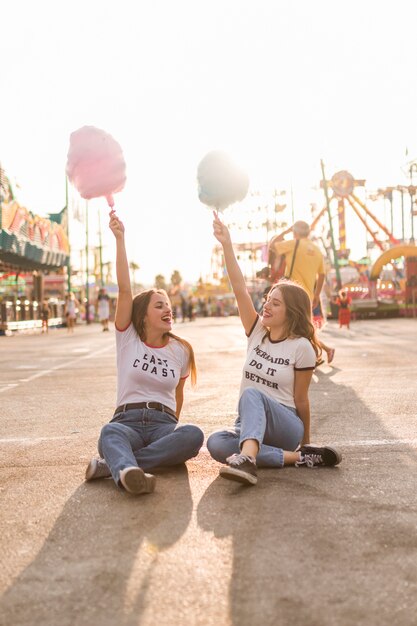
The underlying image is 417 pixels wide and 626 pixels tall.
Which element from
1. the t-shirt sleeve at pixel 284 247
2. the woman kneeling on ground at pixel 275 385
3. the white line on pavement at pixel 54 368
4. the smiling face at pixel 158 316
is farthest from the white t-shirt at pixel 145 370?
the t-shirt sleeve at pixel 284 247

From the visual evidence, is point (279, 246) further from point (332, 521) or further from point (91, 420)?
point (332, 521)

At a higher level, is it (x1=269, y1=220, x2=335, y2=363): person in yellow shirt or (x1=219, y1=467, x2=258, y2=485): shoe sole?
(x1=269, y1=220, x2=335, y2=363): person in yellow shirt

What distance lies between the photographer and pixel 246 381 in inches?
189

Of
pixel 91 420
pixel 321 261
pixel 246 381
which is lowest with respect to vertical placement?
pixel 91 420

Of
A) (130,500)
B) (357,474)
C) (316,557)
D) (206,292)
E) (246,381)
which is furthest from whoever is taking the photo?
(206,292)

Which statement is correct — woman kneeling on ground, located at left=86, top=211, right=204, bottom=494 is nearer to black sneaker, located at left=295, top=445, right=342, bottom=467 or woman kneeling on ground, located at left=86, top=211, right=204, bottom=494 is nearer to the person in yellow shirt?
black sneaker, located at left=295, top=445, right=342, bottom=467

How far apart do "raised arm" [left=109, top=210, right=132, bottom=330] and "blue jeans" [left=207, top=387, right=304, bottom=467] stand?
0.88 metres

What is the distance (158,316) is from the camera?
4.80 meters

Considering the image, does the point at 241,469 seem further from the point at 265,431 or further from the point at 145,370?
the point at 145,370

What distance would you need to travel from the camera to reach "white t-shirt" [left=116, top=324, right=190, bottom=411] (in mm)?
4738

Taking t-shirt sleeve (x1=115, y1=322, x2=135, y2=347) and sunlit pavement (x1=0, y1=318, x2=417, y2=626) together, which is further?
t-shirt sleeve (x1=115, y1=322, x2=135, y2=347)

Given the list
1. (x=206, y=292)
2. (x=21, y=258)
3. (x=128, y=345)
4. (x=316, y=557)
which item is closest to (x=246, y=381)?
(x=128, y=345)

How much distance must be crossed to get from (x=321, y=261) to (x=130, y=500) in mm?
7017

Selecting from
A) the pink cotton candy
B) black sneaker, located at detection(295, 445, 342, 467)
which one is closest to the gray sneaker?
black sneaker, located at detection(295, 445, 342, 467)
